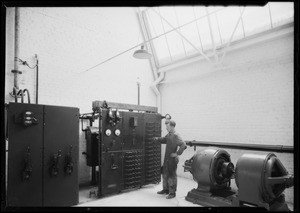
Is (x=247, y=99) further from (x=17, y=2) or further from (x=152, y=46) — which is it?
(x=17, y=2)

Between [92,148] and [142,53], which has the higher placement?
[142,53]

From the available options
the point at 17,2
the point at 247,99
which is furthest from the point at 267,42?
the point at 17,2

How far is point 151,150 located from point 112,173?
4.32 ft

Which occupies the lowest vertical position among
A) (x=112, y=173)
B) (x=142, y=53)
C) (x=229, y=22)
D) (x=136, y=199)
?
(x=136, y=199)

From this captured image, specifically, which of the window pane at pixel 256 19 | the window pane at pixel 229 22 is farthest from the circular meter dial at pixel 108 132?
the window pane at pixel 256 19

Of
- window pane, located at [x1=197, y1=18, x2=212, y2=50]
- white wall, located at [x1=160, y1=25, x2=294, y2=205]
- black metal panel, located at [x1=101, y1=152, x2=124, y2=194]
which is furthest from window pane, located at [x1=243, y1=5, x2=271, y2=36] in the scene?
black metal panel, located at [x1=101, y1=152, x2=124, y2=194]

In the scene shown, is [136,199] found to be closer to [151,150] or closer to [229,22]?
[151,150]

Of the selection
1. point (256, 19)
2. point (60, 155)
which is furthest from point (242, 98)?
point (60, 155)

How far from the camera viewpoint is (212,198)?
185 inches

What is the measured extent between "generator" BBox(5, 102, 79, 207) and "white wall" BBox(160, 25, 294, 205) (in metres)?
3.81

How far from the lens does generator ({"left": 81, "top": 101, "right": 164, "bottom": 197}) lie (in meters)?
5.33

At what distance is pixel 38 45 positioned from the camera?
5758 mm

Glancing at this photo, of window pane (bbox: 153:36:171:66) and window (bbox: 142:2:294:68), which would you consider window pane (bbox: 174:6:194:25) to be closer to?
window (bbox: 142:2:294:68)

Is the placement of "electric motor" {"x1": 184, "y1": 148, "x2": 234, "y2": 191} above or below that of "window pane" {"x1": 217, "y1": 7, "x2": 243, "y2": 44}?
below
